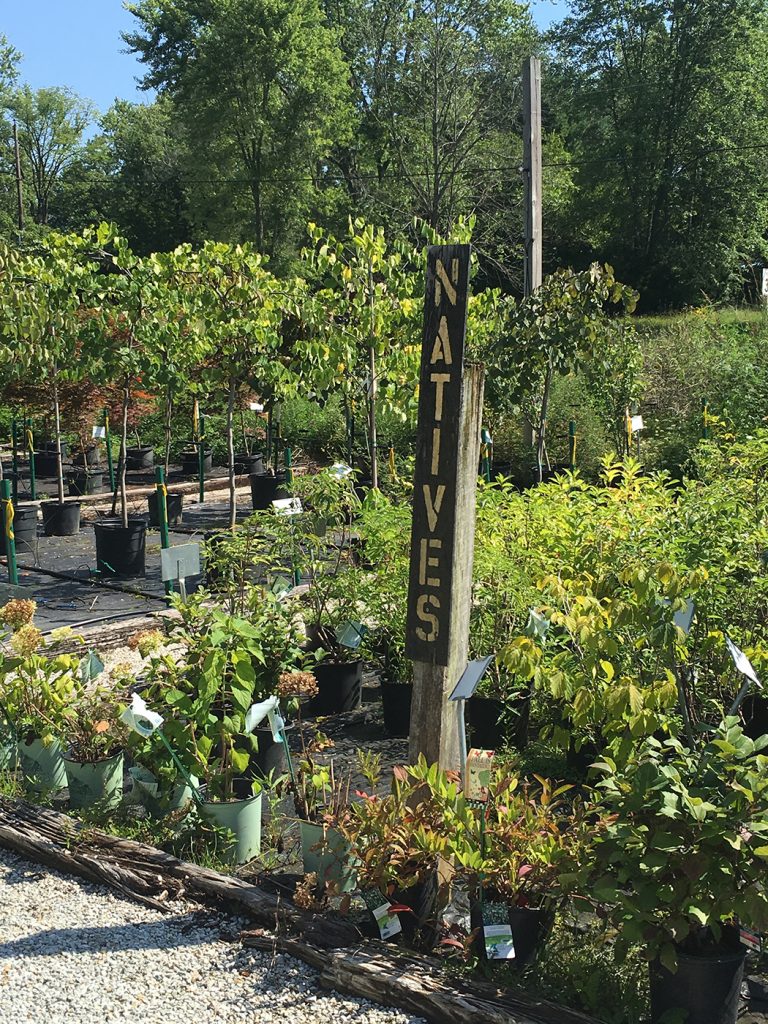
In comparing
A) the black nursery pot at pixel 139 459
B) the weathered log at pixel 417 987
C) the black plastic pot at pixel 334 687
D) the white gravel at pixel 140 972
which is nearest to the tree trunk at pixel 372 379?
the black plastic pot at pixel 334 687

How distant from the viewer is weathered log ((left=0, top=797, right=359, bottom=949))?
3486 mm

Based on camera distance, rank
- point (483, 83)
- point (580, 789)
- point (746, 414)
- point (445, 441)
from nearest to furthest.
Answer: point (445, 441), point (580, 789), point (746, 414), point (483, 83)

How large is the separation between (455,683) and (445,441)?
890mm

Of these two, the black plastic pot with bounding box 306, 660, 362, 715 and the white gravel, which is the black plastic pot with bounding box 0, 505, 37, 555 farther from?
the white gravel

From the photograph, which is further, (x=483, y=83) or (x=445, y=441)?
(x=483, y=83)

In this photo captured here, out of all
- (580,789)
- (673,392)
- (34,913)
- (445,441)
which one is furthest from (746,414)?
(34,913)

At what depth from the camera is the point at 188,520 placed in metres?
12.4

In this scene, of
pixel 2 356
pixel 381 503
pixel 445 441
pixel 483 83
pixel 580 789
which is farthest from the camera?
pixel 483 83

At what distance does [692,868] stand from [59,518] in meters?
9.79

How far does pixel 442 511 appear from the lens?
12.3ft

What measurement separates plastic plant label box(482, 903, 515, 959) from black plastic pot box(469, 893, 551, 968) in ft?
0.19

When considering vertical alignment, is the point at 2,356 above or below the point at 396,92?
below

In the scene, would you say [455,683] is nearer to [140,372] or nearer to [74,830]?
[74,830]

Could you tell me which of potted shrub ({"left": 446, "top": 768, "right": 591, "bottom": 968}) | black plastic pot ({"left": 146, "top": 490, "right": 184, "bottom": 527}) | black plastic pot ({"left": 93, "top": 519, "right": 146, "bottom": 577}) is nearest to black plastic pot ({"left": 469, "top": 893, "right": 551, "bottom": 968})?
potted shrub ({"left": 446, "top": 768, "right": 591, "bottom": 968})
